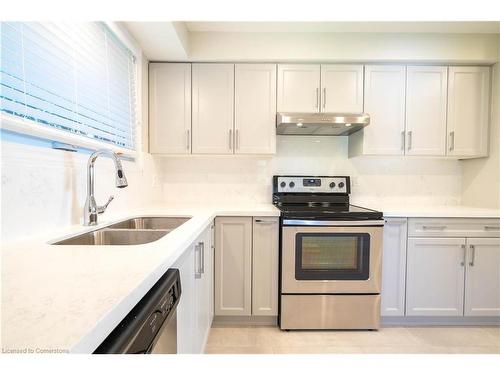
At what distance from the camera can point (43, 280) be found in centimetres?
61

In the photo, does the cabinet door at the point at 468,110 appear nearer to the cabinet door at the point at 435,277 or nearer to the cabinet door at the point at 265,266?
the cabinet door at the point at 435,277

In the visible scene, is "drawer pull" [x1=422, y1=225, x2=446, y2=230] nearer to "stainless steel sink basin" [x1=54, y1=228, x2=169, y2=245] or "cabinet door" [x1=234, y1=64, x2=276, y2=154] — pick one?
"cabinet door" [x1=234, y1=64, x2=276, y2=154]

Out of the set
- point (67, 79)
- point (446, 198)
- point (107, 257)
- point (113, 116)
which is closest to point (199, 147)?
point (113, 116)

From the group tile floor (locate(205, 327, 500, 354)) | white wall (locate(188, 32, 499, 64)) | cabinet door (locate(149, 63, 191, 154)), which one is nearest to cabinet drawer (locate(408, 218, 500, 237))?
tile floor (locate(205, 327, 500, 354))

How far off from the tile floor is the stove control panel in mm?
1169

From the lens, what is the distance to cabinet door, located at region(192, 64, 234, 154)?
7.34 ft

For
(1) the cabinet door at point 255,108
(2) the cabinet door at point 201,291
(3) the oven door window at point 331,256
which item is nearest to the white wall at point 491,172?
(3) the oven door window at point 331,256

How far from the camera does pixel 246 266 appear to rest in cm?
201

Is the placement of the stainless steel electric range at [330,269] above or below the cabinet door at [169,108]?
below

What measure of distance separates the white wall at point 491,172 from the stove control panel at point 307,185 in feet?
3.81

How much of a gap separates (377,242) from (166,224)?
1.52m

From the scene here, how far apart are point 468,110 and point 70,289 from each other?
2.99m

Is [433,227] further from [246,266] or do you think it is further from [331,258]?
[246,266]

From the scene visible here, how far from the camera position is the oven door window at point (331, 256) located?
75.7 inches
